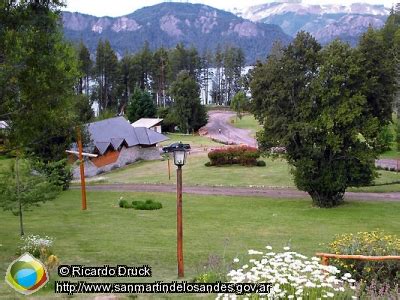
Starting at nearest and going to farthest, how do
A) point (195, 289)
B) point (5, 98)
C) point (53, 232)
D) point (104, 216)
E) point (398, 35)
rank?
point (195, 289) → point (5, 98) → point (53, 232) → point (104, 216) → point (398, 35)

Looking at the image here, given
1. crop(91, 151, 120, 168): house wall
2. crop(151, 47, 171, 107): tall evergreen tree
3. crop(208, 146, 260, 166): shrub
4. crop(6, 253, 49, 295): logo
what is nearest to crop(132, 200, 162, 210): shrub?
crop(6, 253, 49, 295): logo

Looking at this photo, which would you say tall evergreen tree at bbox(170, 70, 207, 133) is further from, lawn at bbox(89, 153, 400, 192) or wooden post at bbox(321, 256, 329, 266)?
wooden post at bbox(321, 256, 329, 266)

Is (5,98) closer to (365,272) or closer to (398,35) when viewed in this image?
(365,272)

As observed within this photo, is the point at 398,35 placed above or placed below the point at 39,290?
above

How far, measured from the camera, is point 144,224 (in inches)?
1005

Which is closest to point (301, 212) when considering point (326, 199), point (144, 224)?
point (326, 199)

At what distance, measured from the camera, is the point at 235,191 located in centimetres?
4019

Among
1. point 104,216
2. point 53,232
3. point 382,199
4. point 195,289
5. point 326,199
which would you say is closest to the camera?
point 195,289

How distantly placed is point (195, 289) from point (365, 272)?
3469mm

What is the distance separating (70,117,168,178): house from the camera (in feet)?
173

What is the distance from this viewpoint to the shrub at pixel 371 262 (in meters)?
9.73

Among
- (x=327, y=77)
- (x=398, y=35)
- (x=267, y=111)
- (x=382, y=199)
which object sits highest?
(x=398, y=35)

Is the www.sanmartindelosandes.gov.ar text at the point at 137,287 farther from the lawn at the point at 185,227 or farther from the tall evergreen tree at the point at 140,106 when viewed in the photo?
the tall evergreen tree at the point at 140,106

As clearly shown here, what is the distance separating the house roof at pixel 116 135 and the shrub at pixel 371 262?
43837mm
